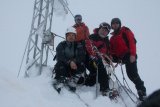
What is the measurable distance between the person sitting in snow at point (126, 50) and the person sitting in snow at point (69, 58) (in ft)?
2.89

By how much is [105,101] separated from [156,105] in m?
5.25

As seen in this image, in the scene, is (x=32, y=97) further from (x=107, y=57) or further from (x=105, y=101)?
(x=107, y=57)

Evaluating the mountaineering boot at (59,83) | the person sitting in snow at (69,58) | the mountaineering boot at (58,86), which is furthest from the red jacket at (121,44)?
the mountaineering boot at (58,86)

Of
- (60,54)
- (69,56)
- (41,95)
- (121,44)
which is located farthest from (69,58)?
(41,95)

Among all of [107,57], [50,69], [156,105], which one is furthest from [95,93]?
[156,105]

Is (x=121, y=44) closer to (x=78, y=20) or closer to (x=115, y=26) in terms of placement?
(x=115, y=26)

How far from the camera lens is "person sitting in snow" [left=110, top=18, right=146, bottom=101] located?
251 inches

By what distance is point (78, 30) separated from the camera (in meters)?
7.75

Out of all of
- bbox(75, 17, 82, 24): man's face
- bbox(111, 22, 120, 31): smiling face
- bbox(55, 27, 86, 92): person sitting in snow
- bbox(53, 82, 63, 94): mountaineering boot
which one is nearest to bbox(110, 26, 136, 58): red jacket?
bbox(111, 22, 120, 31): smiling face

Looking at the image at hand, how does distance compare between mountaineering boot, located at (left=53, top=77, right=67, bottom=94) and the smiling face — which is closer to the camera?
mountaineering boot, located at (left=53, top=77, right=67, bottom=94)

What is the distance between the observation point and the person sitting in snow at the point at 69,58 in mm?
6324

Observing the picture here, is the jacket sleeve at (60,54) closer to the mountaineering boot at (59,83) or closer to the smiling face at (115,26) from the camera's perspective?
the mountaineering boot at (59,83)

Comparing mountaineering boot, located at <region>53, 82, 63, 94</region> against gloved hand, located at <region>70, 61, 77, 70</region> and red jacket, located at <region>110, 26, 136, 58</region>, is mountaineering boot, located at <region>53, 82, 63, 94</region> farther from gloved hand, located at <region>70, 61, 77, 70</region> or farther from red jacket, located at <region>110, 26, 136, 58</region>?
red jacket, located at <region>110, 26, 136, 58</region>

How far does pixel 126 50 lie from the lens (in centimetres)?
668
